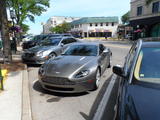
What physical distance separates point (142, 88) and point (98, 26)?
64178 millimetres

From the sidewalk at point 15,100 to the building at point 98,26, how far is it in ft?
196

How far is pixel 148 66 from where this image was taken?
2869 mm

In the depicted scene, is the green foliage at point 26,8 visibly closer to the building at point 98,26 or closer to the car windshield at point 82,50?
the car windshield at point 82,50

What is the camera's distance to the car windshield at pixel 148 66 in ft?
8.81

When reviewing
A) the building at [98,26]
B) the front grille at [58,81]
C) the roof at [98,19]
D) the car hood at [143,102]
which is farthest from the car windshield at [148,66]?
the roof at [98,19]

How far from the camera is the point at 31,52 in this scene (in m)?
8.40

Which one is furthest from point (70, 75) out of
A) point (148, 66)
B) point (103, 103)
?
point (148, 66)

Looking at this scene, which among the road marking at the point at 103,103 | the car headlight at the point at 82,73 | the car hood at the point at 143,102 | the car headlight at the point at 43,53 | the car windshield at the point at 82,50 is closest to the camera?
the car hood at the point at 143,102

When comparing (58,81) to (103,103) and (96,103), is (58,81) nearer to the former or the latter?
(96,103)

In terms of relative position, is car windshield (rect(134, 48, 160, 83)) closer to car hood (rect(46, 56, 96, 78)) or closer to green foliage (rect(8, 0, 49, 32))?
car hood (rect(46, 56, 96, 78))

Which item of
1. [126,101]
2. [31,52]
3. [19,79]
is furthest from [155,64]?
[31,52]

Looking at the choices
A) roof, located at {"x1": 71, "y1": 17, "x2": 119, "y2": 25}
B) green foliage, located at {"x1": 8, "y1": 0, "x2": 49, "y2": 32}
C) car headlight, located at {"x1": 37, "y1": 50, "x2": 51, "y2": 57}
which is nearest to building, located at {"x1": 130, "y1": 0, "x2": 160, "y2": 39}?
green foliage, located at {"x1": 8, "y1": 0, "x2": 49, "y2": 32}

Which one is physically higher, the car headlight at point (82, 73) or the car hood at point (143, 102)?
the car hood at point (143, 102)

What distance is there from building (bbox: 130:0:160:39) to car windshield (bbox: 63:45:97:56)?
26.5 metres
